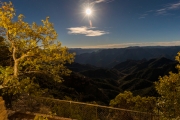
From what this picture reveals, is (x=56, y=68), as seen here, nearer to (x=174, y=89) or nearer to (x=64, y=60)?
(x=64, y=60)

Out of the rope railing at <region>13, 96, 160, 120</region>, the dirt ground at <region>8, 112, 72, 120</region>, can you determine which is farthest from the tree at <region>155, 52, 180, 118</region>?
the dirt ground at <region>8, 112, 72, 120</region>

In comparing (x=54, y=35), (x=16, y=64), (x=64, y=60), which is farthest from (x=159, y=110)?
(x=16, y=64)

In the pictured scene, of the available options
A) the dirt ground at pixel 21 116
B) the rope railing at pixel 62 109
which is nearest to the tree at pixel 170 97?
the rope railing at pixel 62 109

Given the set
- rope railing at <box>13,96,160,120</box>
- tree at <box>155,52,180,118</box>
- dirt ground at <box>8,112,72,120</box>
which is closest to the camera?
tree at <box>155,52,180,118</box>

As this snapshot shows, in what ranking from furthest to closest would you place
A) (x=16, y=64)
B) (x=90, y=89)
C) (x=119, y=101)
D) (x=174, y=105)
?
(x=90, y=89)
(x=119, y=101)
(x=16, y=64)
(x=174, y=105)

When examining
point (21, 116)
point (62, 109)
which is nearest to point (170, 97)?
point (62, 109)

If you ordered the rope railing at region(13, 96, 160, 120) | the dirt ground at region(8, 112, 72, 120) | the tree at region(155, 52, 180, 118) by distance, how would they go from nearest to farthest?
the tree at region(155, 52, 180, 118)
the dirt ground at region(8, 112, 72, 120)
the rope railing at region(13, 96, 160, 120)

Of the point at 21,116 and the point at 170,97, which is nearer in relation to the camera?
the point at 170,97

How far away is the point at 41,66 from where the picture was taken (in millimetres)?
12609

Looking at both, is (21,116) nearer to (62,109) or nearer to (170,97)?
→ (62,109)

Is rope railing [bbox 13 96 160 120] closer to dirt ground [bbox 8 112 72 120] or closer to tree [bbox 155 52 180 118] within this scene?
dirt ground [bbox 8 112 72 120]

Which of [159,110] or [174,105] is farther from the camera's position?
[159,110]

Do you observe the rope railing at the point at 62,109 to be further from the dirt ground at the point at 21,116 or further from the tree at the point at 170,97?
the tree at the point at 170,97

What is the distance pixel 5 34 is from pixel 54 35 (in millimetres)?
3126
